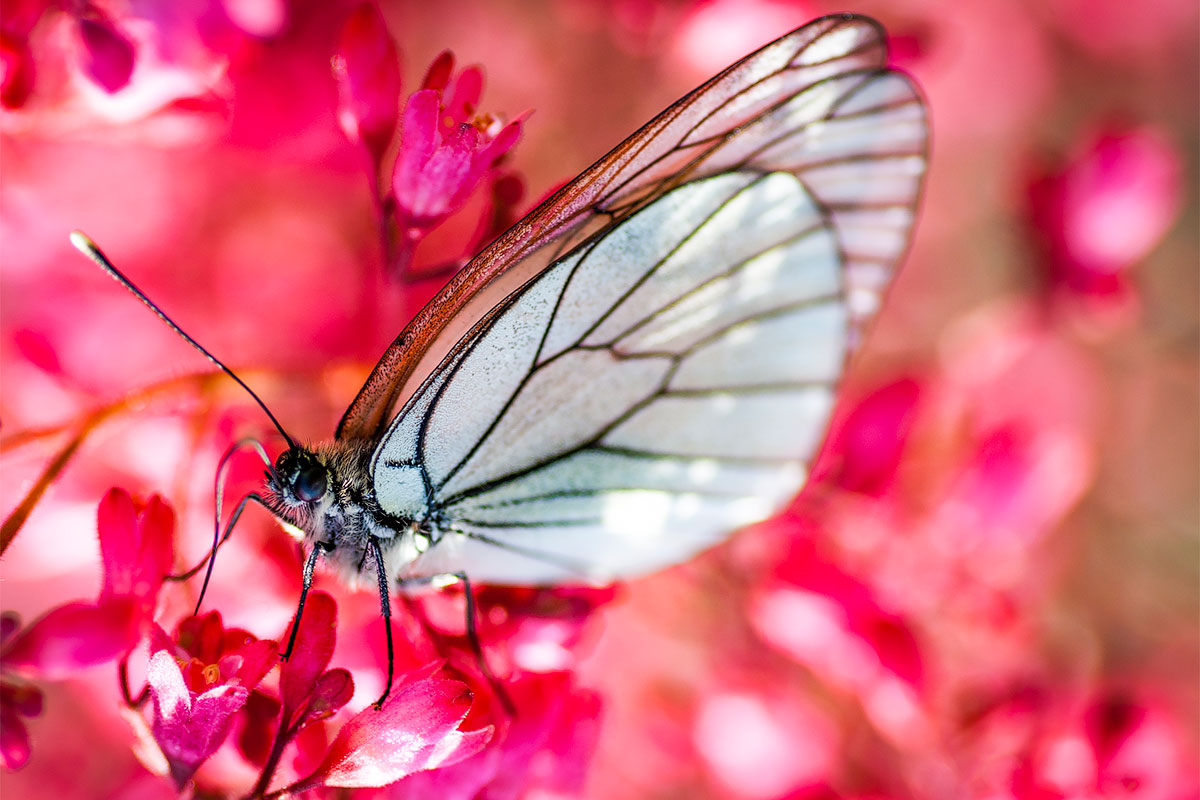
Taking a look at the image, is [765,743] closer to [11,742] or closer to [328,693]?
[328,693]

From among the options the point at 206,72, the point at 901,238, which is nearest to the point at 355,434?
the point at 206,72

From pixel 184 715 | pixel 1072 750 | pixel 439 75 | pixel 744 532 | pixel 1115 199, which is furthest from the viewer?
pixel 1115 199

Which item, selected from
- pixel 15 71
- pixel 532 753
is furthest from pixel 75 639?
pixel 15 71

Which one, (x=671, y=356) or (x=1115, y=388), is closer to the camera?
(x=671, y=356)

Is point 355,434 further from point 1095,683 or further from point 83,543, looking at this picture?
point 1095,683

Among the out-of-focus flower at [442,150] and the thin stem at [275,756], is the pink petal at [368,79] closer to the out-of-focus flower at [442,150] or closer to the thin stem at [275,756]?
the out-of-focus flower at [442,150]

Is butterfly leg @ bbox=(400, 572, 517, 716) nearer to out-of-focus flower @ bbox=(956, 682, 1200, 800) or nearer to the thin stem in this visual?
the thin stem
